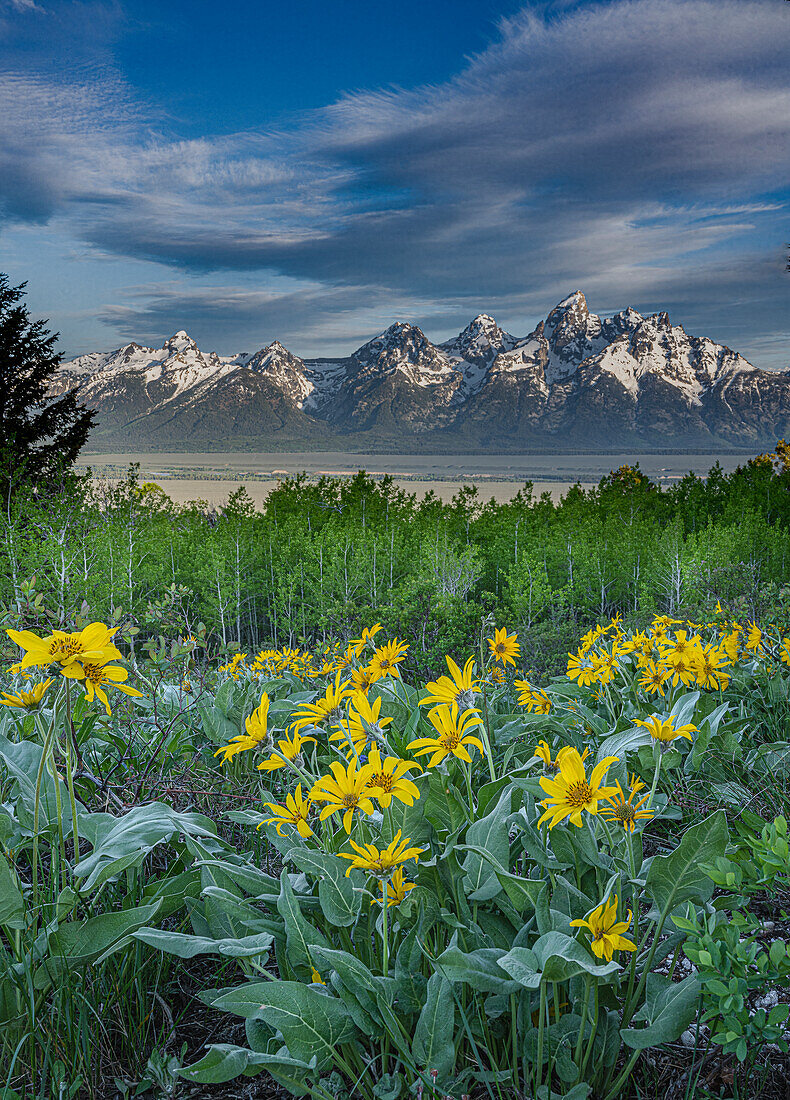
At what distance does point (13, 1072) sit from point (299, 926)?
70cm

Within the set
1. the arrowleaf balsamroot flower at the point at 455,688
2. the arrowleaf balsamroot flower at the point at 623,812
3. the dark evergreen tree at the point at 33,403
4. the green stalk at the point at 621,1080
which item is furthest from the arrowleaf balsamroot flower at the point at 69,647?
the dark evergreen tree at the point at 33,403

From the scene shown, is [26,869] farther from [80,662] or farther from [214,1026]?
[80,662]

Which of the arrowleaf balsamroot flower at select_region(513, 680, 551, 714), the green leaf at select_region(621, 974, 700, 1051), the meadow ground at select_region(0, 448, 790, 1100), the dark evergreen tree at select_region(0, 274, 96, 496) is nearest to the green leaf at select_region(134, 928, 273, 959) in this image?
the meadow ground at select_region(0, 448, 790, 1100)

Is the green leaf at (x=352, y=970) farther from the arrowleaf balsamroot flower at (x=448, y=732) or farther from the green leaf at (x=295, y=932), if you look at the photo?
the arrowleaf balsamroot flower at (x=448, y=732)

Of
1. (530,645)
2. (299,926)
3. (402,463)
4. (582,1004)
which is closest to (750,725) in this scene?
(582,1004)

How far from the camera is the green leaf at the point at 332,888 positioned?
1582mm

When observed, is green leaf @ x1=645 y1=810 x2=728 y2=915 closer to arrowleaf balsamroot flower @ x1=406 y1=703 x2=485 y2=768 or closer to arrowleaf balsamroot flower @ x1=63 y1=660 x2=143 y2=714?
arrowleaf balsamroot flower @ x1=406 y1=703 x2=485 y2=768

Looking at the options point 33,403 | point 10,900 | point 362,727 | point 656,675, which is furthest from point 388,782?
point 33,403

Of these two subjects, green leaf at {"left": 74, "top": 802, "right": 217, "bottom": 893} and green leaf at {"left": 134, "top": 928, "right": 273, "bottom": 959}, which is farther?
green leaf at {"left": 74, "top": 802, "right": 217, "bottom": 893}

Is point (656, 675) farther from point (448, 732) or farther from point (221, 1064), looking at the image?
point (221, 1064)

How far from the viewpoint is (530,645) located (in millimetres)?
9445

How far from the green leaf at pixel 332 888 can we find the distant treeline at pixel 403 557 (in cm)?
595

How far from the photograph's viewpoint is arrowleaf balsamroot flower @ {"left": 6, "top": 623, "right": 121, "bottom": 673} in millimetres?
1395

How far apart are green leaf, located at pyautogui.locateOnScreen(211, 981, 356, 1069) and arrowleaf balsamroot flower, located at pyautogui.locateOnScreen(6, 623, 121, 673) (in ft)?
2.26
